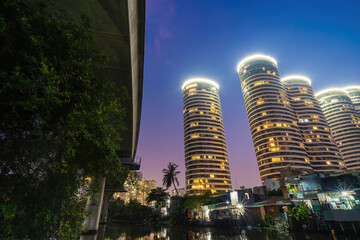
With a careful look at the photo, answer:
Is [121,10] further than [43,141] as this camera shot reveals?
Yes

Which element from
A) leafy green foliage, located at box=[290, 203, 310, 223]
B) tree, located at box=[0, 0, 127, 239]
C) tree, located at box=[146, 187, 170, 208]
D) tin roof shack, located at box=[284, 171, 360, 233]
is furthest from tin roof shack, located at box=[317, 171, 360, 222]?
tree, located at box=[146, 187, 170, 208]

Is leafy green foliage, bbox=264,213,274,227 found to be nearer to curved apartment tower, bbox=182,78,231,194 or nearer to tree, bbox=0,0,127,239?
tree, bbox=0,0,127,239

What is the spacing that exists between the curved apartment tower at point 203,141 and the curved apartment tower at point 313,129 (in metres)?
48.7

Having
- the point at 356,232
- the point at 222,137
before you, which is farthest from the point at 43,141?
the point at 222,137

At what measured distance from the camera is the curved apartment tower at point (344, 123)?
10894 cm

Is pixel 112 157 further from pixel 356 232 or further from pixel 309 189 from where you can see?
pixel 309 189

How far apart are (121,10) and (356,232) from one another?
28626 mm

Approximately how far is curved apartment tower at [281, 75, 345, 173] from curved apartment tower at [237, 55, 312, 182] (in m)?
9.92

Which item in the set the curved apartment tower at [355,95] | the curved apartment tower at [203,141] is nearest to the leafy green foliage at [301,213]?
the curved apartment tower at [203,141]

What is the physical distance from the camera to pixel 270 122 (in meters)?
99.6

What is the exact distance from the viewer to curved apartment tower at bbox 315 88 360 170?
357ft

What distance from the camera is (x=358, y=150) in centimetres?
10800

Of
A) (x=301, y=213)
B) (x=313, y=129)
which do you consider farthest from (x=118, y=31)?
(x=313, y=129)

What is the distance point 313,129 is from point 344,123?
33787 mm
